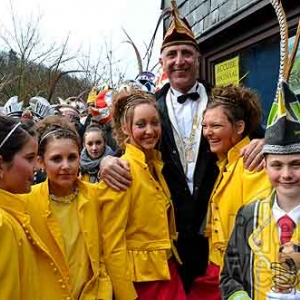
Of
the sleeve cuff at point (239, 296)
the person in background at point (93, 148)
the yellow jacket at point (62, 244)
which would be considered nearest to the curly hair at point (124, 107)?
the yellow jacket at point (62, 244)

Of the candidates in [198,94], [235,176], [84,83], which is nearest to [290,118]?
[235,176]

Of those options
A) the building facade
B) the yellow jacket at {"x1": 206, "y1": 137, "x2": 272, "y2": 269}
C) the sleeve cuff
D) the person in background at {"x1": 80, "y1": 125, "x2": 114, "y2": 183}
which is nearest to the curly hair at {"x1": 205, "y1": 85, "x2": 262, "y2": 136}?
the yellow jacket at {"x1": 206, "y1": 137, "x2": 272, "y2": 269}

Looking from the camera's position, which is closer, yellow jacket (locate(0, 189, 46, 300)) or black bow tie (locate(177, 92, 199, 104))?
yellow jacket (locate(0, 189, 46, 300))

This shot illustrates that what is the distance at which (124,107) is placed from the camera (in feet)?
9.94

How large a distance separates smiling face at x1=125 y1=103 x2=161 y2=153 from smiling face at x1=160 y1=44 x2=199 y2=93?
0.46m

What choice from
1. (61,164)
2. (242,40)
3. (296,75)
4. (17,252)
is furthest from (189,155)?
(242,40)

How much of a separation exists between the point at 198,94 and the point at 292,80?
122 cm

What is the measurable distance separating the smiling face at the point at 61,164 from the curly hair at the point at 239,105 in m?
0.79

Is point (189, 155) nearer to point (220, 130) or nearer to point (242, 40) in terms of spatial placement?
point (220, 130)

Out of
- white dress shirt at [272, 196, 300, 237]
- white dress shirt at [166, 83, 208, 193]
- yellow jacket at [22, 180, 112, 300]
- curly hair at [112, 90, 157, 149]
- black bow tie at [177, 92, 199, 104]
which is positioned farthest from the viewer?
black bow tie at [177, 92, 199, 104]

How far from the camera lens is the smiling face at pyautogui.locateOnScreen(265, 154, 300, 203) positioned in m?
2.10

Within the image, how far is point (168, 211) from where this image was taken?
2.92 meters

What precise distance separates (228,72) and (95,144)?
1.65 metres

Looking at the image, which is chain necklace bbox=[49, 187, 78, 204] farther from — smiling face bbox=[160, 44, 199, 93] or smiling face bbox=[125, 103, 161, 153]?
smiling face bbox=[160, 44, 199, 93]
